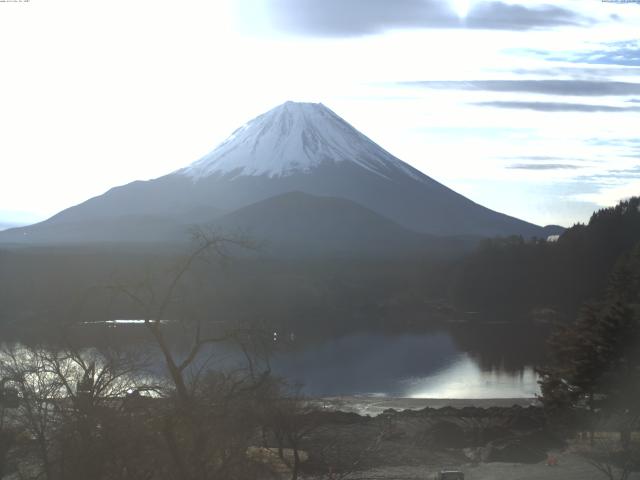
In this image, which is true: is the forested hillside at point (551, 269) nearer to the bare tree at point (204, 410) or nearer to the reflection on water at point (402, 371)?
the reflection on water at point (402, 371)

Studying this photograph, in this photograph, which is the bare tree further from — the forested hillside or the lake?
the forested hillside

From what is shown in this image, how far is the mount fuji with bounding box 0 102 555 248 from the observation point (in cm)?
12950

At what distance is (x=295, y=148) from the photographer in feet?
492

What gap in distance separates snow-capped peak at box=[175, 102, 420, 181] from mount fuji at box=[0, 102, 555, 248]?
0.16 m

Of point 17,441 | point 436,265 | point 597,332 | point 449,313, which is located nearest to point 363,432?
point 597,332

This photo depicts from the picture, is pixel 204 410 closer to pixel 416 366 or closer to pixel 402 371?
pixel 402 371

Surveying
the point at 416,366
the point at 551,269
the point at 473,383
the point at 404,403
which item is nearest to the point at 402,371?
the point at 416,366

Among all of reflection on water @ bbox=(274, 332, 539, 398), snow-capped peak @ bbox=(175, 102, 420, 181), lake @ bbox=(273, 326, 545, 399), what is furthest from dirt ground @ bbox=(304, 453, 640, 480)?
snow-capped peak @ bbox=(175, 102, 420, 181)

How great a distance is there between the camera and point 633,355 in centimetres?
1616

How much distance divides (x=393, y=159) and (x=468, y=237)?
98.9 feet

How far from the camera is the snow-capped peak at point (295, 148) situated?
146500mm

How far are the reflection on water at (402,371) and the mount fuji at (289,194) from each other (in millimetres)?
82769

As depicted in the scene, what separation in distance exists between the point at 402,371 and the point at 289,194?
100275mm

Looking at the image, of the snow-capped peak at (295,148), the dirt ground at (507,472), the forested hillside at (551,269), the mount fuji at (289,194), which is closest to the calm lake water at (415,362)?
the dirt ground at (507,472)
